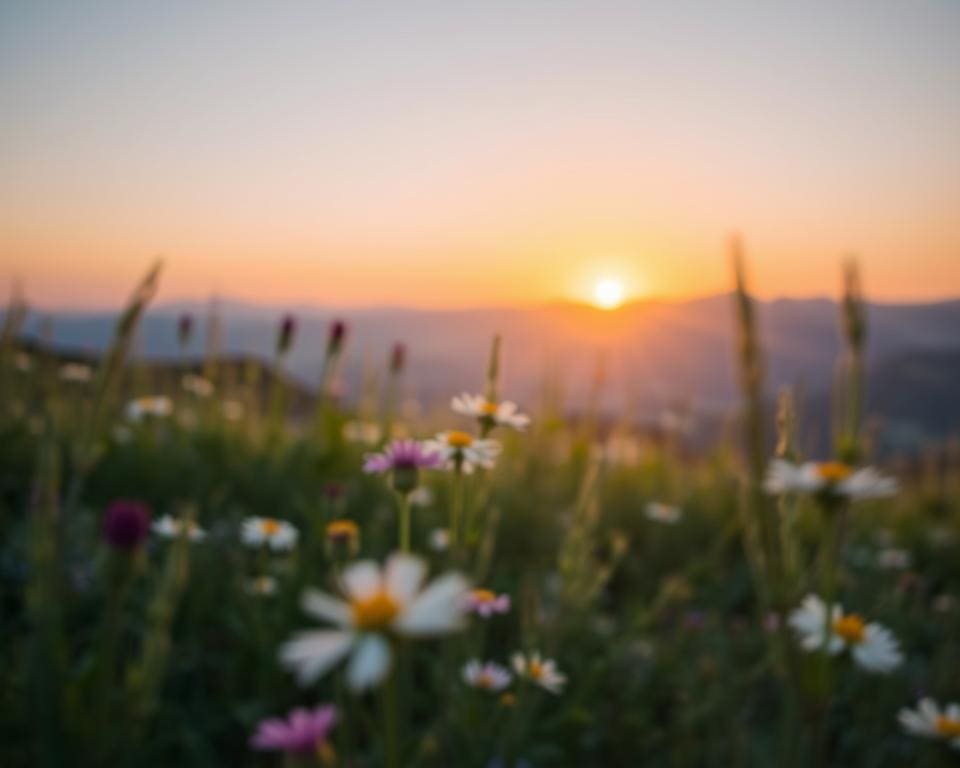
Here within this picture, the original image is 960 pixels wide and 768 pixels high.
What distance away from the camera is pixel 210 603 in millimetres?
1920

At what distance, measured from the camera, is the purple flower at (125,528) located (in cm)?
62

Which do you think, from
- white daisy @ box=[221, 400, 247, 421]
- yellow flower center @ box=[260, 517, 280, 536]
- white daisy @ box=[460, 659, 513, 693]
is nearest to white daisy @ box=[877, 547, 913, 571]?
white daisy @ box=[460, 659, 513, 693]

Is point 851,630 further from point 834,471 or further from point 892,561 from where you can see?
point 892,561

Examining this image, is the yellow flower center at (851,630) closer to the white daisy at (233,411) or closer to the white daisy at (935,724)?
the white daisy at (935,724)

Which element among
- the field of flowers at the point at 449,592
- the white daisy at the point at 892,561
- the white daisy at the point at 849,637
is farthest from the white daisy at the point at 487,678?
the white daisy at the point at 892,561

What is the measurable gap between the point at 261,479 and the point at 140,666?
95.4 inches

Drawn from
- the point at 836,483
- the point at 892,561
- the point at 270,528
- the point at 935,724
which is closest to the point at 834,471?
the point at 836,483

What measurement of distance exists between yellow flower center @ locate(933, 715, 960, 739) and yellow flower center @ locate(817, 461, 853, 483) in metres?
0.68

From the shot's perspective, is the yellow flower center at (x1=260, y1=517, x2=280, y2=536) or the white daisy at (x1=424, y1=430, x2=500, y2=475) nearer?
the white daisy at (x1=424, y1=430, x2=500, y2=475)

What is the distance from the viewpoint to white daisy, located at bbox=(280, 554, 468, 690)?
48 cm

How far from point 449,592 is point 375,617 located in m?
0.07

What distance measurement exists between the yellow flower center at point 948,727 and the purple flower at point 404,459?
81 centimetres

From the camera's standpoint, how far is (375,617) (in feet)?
1.71

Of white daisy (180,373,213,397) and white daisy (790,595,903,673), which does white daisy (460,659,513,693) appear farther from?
white daisy (180,373,213,397)
